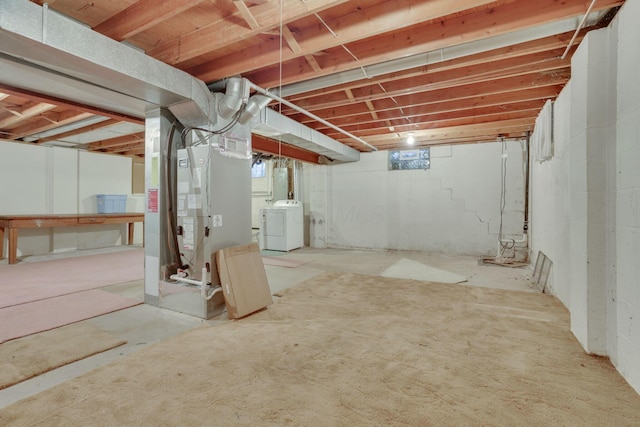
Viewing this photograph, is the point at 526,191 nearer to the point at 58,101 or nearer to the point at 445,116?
the point at 445,116

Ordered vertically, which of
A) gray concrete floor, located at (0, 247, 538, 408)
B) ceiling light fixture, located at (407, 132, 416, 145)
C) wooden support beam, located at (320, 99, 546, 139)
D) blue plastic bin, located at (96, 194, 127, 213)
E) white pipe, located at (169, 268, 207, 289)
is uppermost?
wooden support beam, located at (320, 99, 546, 139)

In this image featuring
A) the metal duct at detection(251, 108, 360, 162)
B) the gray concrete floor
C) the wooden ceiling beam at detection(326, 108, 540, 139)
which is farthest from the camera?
the wooden ceiling beam at detection(326, 108, 540, 139)

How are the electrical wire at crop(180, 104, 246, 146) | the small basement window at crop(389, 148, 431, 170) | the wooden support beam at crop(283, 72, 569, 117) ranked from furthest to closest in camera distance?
1. the small basement window at crop(389, 148, 431, 170)
2. the wooden support beam at crop(283, 72, 569, 117)
3. the electrical wire at crop(180, 104, 246, 146)

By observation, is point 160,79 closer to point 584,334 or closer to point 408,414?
point 408,414

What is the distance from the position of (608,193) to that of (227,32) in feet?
9.43

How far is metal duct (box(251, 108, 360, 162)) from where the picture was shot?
3.67 metres

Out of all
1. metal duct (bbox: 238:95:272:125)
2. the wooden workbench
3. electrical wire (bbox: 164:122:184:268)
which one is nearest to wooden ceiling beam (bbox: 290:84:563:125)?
metal duct (bbox: 238:95:272:125)

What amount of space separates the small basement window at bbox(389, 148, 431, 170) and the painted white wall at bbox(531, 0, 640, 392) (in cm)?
389

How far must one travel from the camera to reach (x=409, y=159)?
6383 mm

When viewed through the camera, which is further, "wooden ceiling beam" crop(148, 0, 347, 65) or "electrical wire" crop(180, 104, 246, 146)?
"electrical wire" crop(180, 104, 246, 146)

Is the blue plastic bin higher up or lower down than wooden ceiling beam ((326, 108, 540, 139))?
lower down

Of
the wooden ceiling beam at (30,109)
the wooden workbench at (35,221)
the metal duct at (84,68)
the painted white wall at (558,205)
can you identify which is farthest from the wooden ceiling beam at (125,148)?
the painted white wall at (558,205)

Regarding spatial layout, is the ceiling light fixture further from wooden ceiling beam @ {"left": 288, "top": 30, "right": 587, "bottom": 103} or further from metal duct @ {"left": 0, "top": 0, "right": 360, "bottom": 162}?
metal duct @ {"left": 0, "top": 0, "right": 360, "bottom": 162}

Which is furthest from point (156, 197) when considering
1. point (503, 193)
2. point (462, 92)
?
point (503, 193)
